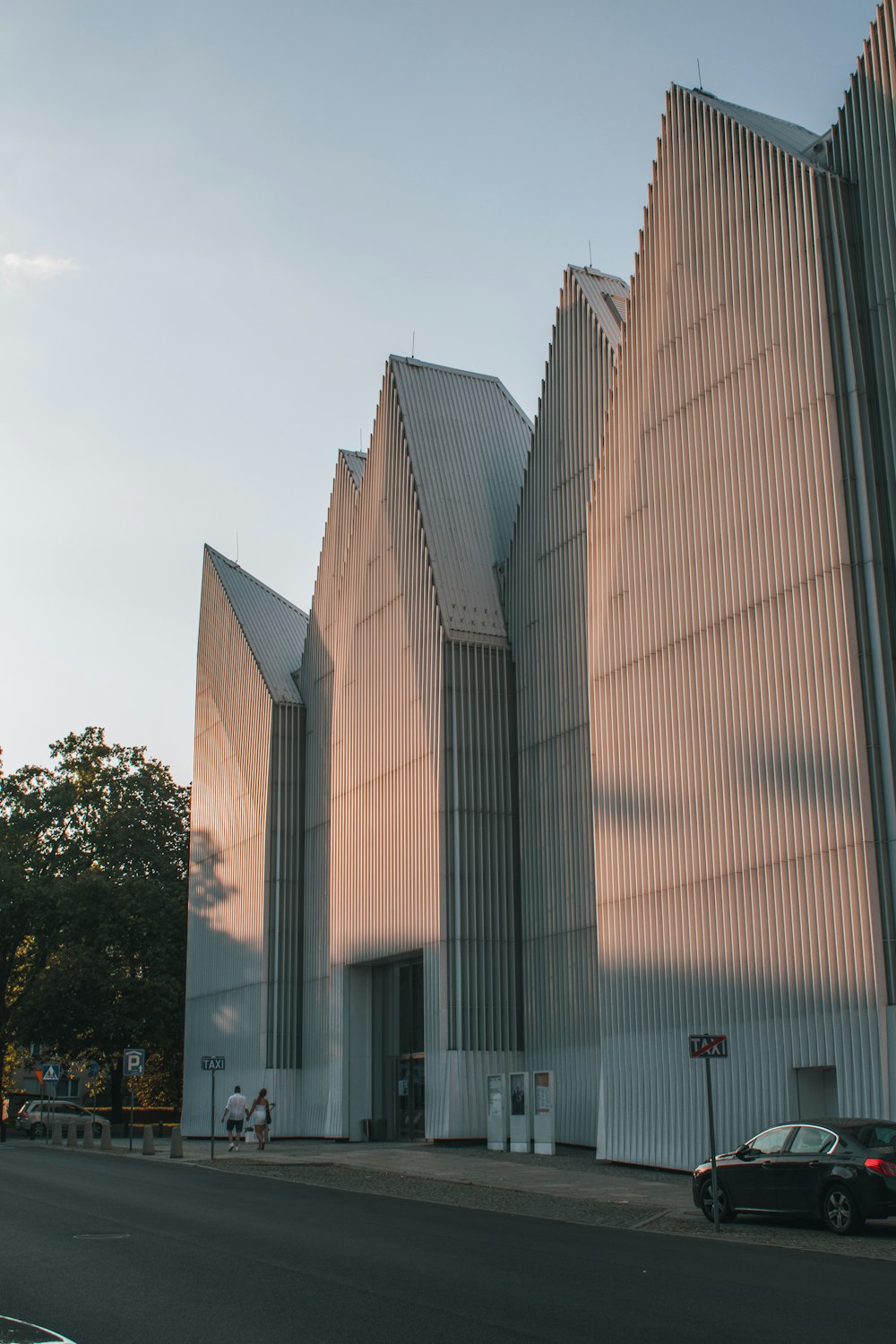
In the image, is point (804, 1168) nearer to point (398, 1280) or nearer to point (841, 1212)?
point (841, 1212)

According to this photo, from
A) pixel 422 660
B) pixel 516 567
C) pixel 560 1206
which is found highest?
pixel 516 567

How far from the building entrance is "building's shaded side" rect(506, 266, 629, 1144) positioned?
14.2ft

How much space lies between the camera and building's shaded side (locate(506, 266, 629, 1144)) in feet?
109

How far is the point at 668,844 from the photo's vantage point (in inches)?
1046

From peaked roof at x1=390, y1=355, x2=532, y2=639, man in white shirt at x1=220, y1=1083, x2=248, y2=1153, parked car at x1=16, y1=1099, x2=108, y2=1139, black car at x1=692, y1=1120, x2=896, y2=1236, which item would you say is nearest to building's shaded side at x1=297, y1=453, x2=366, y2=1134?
peaked roof at x1=390, y1=355, x2=532, y2=639

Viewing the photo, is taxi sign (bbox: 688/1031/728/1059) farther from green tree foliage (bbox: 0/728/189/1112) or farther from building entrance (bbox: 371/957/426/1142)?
green tree foliage (bbox: 0/728/189/1112)

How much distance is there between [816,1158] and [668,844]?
9826mm

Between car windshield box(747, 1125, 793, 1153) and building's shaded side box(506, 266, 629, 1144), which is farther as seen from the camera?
building's shaded side box(506, 266, 629, 1144)

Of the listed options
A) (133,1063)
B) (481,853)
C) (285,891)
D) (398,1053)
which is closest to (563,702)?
(481,853)

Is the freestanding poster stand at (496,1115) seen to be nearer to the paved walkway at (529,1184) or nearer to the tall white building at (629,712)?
the paved walkway at (529,1184)

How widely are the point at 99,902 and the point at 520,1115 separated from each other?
30214 mm

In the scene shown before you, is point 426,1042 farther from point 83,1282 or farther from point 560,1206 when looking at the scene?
point 83,1282

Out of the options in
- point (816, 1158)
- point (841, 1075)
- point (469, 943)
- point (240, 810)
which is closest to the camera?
point (816, 1158)

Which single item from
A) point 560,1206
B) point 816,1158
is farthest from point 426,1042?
point 816,1158
